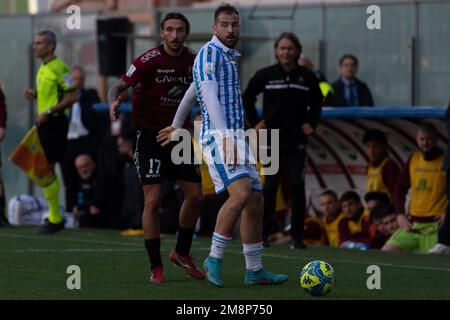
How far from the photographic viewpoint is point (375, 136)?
16.4 meters

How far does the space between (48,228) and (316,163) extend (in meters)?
3.93

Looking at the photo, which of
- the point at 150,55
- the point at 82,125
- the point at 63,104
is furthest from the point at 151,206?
the point at 82,125

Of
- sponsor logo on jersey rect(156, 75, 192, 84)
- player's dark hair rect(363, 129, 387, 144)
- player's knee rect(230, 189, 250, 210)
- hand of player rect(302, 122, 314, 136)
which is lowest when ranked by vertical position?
player's dark hair rect(363, 129, 387, 144)

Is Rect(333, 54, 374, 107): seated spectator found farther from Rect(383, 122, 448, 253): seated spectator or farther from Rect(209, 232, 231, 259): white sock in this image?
Rect(209, 232, 231, 259): white sock

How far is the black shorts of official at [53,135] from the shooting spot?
16.0m

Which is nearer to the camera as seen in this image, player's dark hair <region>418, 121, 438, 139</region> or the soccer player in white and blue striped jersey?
the soccer player in white and blue striped jersey

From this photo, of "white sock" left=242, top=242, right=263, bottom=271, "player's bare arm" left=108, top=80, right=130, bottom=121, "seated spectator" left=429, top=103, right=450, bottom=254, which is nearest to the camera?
"white sock" left=242, top=242, right=263, bottom=271

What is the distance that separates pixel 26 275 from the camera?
10.8 meters

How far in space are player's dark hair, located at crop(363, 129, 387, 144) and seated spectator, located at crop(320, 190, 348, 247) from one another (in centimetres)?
78

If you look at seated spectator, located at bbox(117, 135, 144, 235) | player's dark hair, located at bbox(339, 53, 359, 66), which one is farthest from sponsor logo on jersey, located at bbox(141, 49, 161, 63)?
seated spectator, located at bbox(117, 135, 144, 235)

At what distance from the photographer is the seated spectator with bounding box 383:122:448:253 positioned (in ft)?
49.4

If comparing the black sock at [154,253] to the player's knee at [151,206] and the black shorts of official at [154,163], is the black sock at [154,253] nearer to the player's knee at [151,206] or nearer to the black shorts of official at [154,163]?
the player's knee at [151,206]

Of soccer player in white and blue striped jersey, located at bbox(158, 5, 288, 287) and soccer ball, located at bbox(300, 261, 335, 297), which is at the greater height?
soccer player in white and blue striped jersey, located at bbox(158, 5, 288, 287)

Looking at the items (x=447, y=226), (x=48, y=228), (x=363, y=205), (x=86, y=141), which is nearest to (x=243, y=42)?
(x=86, y=141)
